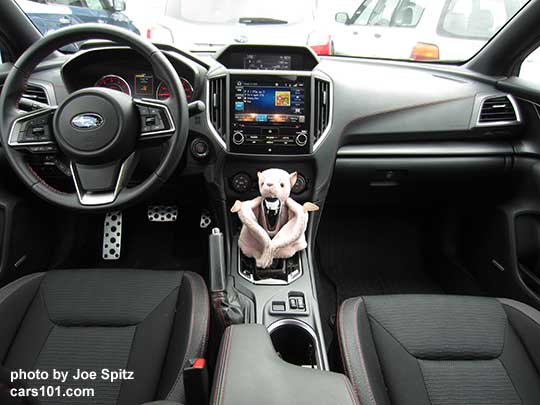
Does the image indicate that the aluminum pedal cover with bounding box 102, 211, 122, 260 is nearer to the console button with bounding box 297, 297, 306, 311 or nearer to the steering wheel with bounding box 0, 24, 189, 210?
the steering wheel with bounding box 0, 24, 189, 210

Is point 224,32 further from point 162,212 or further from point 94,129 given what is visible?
point 94,129

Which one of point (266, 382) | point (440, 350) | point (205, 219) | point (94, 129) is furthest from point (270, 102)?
point (266, 382)

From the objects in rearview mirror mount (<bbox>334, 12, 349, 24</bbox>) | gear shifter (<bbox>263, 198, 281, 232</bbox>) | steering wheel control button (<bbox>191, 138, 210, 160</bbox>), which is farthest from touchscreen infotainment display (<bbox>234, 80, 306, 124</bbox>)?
rearview mirror mount (<bbox>334, 12, 349, 24</bbox>)

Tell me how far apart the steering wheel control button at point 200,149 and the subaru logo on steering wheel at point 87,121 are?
46 centimetres

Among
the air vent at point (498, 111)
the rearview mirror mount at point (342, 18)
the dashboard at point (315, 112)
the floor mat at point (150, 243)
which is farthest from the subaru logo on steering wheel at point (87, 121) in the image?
the rearview mirror mount at point (342, 18)

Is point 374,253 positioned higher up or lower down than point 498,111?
lower down

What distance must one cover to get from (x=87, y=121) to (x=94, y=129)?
4 cm

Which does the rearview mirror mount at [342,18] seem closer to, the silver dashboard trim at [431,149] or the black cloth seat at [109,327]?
the silver dashboard trim at [431,149]

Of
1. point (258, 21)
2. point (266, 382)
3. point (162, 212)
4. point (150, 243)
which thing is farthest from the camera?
point (258, 21)

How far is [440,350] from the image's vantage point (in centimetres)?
124

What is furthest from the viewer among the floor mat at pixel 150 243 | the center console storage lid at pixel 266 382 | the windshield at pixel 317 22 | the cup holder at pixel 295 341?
the floor mat at pixel 150 243

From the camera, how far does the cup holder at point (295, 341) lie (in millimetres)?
1405

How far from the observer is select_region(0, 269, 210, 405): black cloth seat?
1.14 m

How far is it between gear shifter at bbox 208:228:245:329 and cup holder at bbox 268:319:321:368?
142 mm
